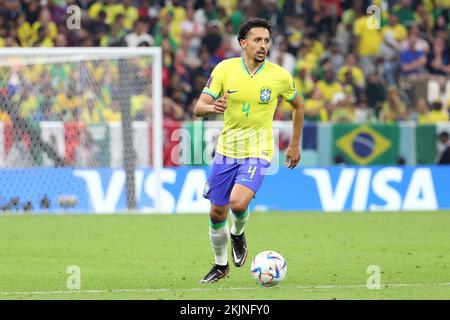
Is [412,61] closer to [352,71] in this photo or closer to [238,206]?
[352,71]

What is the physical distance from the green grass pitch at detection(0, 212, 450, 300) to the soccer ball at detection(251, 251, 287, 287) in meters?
0.13

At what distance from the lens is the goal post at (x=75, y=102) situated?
2006 centimetres

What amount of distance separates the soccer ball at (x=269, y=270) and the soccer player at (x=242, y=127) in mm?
571

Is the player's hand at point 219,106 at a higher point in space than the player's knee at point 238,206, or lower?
higher

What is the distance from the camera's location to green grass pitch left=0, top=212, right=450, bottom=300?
989cm

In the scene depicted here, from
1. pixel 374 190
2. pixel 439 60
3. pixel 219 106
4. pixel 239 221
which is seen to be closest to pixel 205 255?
pixel 239 221

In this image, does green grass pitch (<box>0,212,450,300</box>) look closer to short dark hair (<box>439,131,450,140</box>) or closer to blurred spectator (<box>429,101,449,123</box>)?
short dark hair (<box>439,131,450,140</box>)

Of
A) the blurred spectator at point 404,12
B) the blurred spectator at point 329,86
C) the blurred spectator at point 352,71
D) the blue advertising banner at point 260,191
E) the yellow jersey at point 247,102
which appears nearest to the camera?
the yellow jersey at point 247,102

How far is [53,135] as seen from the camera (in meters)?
20.2

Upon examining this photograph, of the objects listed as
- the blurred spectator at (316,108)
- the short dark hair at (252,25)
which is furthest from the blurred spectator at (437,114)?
the short dark hair at (252,25)

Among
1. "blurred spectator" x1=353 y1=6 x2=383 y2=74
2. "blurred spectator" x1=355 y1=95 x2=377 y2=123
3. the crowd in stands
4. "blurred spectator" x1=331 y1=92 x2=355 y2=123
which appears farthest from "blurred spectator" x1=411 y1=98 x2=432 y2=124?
"blurred spectator" x1=353 y1=6 x2=383 y2=74

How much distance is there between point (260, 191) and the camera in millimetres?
20750

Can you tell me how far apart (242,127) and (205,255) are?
2.92 metres

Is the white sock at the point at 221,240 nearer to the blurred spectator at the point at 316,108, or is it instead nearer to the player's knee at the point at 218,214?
the player's knee at the point at 218,214
